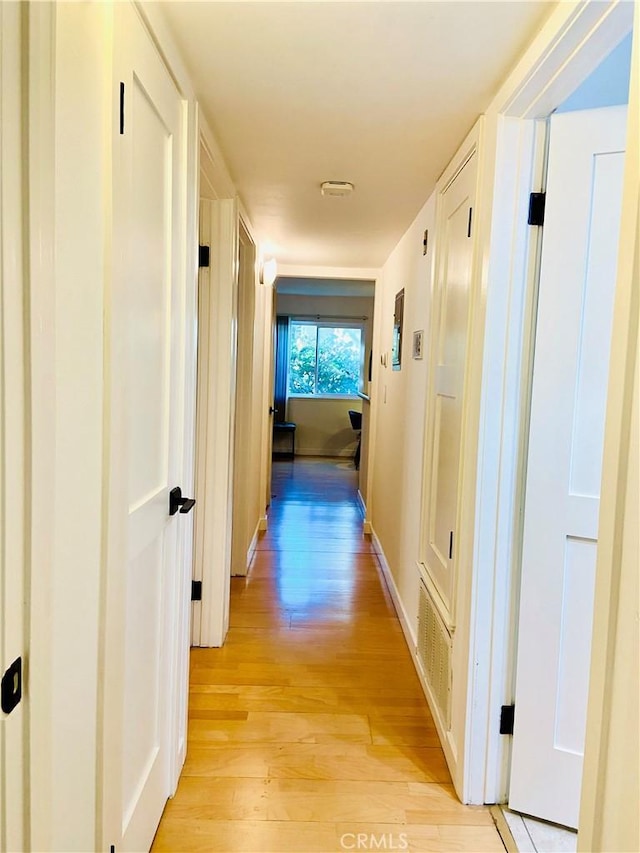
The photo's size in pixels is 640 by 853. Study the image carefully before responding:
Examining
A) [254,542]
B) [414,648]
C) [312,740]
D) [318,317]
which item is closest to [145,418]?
[312,740]

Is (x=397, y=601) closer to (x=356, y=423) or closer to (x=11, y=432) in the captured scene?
(x=11, y=432)

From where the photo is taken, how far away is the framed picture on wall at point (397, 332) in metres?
3.20

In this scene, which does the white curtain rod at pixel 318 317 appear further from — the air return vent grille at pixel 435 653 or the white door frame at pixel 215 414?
the air return vent grille at pixel 435 653

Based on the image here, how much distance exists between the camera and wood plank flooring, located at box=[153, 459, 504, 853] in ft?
5.00

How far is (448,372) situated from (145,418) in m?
1.19

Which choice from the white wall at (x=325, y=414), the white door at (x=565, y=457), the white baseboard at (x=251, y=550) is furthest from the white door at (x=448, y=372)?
the white wall at (x=325, y=414)

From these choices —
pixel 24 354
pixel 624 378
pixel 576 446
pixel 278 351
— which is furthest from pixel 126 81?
pixel 278 351

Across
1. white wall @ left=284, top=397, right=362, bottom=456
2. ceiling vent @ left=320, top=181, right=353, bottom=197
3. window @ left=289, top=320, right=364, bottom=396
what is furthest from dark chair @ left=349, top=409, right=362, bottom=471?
ceiling vent @ left=320, top=181, right=353, bottom=197

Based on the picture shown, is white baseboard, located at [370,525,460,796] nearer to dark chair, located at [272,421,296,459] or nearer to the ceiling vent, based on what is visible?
the ceiling vent

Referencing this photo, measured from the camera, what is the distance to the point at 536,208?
1515 mm

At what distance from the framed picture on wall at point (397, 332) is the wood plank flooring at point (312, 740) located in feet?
4.71

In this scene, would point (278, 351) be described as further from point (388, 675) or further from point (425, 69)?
point (425, 69)

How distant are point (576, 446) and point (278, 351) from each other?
22.5 ft

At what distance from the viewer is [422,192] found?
2.41 meters
